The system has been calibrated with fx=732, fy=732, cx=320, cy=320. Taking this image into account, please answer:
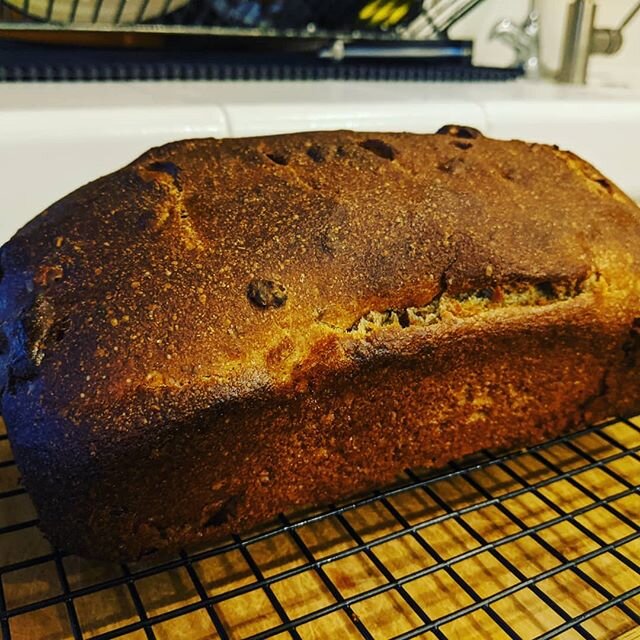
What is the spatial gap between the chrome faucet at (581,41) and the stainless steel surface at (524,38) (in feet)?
0.24

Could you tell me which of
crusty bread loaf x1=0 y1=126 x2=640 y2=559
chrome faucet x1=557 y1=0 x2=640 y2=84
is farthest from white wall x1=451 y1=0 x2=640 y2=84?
crusty bread loaf x1=0 y1=126 x2=640 y2=559

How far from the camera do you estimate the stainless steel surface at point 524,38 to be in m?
1.97

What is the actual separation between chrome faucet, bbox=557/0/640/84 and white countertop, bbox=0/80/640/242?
7.7 inches

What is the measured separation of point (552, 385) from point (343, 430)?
29 centimetres

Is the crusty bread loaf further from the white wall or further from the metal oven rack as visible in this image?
the white wall

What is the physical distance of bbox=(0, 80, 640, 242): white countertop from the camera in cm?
103

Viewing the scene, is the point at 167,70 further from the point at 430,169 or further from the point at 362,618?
the point at 362,618

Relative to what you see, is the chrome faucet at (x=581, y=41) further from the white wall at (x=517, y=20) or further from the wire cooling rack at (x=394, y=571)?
the wire cooling rack at (x=394, y=571)

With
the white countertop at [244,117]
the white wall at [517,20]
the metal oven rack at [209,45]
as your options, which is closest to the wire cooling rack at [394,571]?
the white countertop at [244,117]

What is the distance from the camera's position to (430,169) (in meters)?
0.89

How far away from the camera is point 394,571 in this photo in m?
0.77

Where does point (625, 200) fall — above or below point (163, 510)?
above

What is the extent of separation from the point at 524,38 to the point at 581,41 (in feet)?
0.48

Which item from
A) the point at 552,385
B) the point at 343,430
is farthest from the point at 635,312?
the point at 343,430
